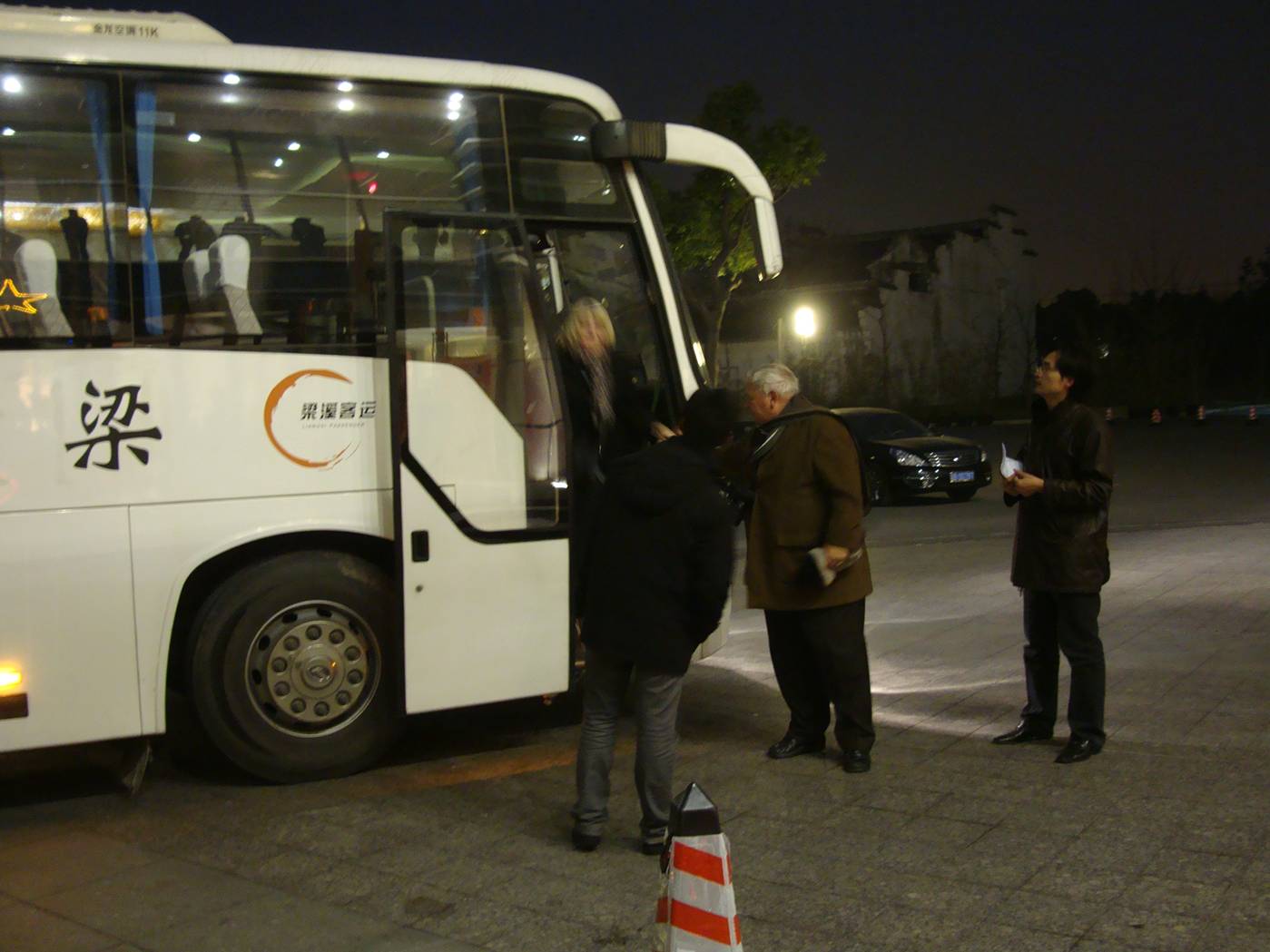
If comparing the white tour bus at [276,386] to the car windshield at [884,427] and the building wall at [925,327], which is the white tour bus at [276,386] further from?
the building wall at [925,327]

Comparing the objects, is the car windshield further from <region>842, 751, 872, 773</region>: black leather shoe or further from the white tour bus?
<region>842, 751, 872, 773</region>: black leather shoe

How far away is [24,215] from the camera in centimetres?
598

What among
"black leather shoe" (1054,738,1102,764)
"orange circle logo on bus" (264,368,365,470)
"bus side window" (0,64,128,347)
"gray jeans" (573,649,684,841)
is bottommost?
"black leather shoe" (1054,738,1102,764)

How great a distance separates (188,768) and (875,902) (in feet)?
12.7

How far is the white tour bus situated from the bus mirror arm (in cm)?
5

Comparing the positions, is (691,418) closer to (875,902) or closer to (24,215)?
(875,902)

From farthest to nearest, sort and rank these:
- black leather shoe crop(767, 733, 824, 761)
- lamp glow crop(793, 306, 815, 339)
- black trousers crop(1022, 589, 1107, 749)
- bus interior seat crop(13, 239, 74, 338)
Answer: lamp glow crop(793, 306, 815, 339) < black leather shoe crop(767, 733, 824, 761) < black trousers crop(1022, 589, 1107, 749) < bus interior seat crop(13, 239, 74, 338)

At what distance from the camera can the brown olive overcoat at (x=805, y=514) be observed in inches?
239

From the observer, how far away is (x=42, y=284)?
5930 mm

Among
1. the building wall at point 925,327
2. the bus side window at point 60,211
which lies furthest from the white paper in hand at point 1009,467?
the building wall at point 925,327

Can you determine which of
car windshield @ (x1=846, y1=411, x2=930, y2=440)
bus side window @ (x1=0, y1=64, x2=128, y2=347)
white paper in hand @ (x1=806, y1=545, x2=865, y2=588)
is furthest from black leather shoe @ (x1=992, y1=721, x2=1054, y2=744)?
car windshield @ (x1=846, y1=411, x2=930, y2=440)

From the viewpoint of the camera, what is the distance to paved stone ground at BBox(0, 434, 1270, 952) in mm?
4457

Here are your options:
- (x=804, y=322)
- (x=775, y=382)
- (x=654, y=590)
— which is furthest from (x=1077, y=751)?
(x=804, y=322)

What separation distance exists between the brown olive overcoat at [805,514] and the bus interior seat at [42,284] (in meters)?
3.27
